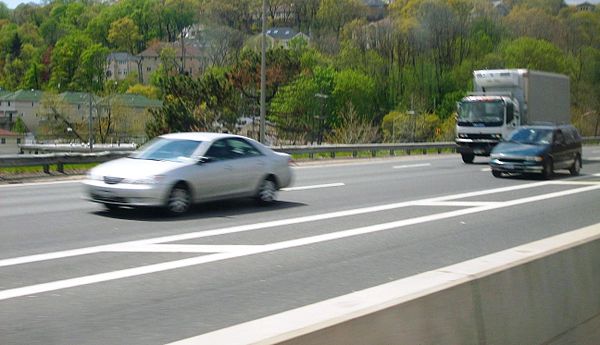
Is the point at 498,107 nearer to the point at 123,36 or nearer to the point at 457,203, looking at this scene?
the point at 457,203

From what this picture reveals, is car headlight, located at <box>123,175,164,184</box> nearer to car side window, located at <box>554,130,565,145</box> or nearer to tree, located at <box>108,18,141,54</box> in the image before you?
car side window, located at <box>554,130,565,145</box>

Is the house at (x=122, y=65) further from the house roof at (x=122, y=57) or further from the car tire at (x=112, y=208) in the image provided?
the car tire at (x=112, y=208)

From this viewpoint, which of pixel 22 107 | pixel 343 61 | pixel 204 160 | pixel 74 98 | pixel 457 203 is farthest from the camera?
pixel 22 107

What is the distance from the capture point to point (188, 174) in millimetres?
15195

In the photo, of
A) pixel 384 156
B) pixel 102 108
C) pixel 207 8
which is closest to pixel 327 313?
pixel 384 156

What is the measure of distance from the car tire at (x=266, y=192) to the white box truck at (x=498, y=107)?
1673 centimetres

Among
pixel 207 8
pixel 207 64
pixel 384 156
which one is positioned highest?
pixel 207 8

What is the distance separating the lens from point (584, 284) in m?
6.30

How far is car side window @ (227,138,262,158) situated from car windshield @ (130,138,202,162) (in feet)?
2.37

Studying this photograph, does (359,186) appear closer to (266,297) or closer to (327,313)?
(266,297)

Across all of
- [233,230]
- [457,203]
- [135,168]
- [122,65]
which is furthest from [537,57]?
[122,65]

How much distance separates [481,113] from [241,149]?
17984 mm

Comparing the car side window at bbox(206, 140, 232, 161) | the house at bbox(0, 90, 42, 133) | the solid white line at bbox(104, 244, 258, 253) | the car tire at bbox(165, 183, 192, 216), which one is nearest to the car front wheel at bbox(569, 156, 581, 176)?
the car side window at bbox(206, 140, 232, 161)

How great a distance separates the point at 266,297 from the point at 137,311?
140cm
